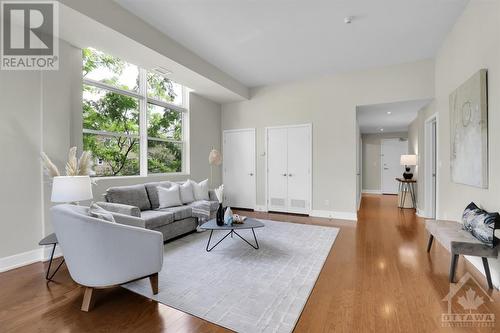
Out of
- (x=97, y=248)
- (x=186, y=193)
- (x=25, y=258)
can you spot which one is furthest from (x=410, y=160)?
(x=25, y=258)

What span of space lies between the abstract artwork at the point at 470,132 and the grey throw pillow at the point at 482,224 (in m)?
0.31

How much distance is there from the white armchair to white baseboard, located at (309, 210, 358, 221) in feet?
13.4

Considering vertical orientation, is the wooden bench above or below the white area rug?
above

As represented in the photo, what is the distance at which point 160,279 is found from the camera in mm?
2389

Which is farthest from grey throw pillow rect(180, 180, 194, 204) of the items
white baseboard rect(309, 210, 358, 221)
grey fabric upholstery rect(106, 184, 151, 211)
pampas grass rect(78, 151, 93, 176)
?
white baseboard rect(309, 210, 358, 221)

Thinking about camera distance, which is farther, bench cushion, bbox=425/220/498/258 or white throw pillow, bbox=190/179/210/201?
white throw pillow, bbox=190/179/210/201

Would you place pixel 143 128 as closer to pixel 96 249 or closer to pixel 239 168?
pixel 239 168

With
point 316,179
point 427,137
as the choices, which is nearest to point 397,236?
point 316,179

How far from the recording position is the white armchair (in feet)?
5.90

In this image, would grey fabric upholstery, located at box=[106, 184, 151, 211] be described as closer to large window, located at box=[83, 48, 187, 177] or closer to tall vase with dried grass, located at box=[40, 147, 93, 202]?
large window, located at box=[83, 48, 187, 177]

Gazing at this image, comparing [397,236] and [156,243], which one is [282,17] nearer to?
[156,243]

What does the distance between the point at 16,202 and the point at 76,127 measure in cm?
123

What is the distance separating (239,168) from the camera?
622cm

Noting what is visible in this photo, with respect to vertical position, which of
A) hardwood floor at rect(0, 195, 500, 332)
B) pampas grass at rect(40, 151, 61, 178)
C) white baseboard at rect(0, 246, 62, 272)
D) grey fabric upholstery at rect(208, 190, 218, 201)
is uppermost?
pampas grass at rect(40, 151, 61, 178)
